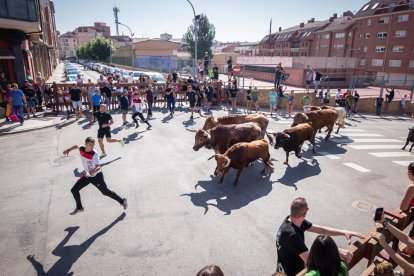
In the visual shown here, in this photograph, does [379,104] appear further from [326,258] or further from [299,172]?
[326,258]

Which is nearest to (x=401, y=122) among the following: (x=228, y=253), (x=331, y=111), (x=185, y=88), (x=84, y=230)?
(x=331, y=111)

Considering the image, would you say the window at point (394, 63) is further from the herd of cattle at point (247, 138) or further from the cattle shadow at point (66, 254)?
the cattle shadow at point (66, 254)

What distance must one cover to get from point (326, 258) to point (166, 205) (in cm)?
525

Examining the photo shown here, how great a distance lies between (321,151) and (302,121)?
1.55 m

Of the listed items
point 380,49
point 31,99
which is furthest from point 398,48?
point 31,99

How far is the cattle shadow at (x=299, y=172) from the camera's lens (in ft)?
30.2

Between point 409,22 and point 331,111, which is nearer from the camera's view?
point 331,111

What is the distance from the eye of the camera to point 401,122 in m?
20.9

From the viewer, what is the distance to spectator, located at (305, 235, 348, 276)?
2885mm

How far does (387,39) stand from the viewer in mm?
43625

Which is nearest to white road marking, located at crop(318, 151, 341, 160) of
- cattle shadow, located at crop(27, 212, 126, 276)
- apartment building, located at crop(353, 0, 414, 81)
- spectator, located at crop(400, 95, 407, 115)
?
cattle shadow, located at crop(27, 212, 126, 276)

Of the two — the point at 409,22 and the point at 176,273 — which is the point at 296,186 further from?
the point at 409,22

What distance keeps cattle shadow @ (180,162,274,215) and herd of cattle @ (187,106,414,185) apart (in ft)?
0.99

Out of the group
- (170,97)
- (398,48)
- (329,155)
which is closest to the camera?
(329,155)
